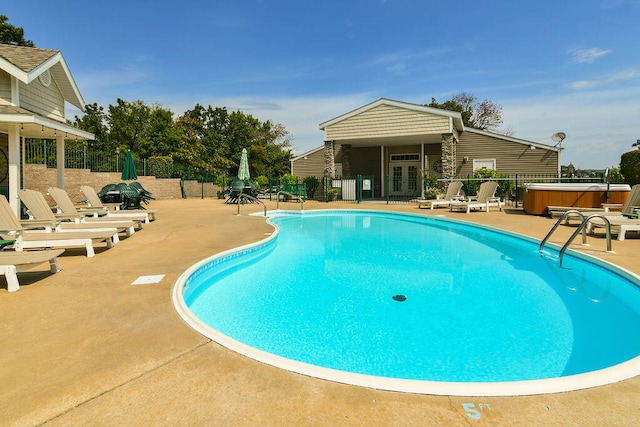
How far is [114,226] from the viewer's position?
7133 mm

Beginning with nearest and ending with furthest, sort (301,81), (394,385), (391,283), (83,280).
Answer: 1. (394,385)
2. (83,280)
3. (391,283)
4. (301,81)

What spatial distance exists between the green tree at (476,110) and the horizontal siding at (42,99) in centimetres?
3117

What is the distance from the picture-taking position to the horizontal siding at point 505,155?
57.5 feet

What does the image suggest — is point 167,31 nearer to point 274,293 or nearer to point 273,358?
point 274,293

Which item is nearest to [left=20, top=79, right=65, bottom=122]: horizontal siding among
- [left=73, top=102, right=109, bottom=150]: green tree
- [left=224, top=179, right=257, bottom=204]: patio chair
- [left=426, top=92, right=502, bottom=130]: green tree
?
[left=224, top=179, right=257, bottom=204]: patio chair

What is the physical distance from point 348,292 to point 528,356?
2368mm

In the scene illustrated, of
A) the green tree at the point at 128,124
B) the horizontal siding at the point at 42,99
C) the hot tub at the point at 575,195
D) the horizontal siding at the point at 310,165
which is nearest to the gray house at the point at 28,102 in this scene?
the horizontal siding at the point at 42,99

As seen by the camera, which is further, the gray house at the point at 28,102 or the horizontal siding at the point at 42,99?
the horizontal siding at the point at 42,99

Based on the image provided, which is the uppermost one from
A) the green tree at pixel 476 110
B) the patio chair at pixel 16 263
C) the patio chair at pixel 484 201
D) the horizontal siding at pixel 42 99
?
A: the green tree at pixel 476 110

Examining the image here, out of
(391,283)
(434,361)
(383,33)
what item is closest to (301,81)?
(383,33)

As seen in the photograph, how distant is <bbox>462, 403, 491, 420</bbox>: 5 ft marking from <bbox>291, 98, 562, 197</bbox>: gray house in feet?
54.4

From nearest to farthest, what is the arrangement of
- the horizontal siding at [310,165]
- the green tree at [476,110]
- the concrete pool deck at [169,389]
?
the concrete pool deck at [169,389], the horizontal siding at [310,165], the green tree at [476,110]

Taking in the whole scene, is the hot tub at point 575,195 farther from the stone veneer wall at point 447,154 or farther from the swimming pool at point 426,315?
the stone veneer wall at point 447,154

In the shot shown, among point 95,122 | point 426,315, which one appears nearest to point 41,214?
point 426,315
